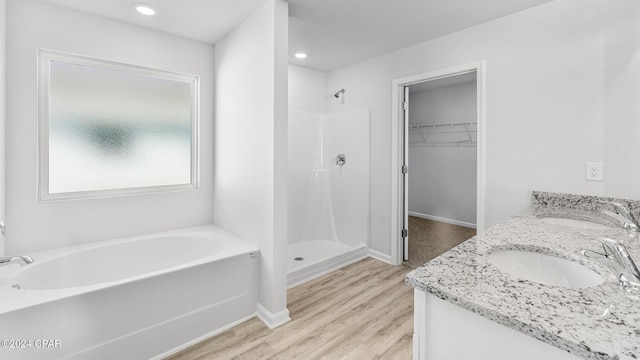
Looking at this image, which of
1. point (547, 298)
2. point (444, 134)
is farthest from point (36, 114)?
point (444, 134)

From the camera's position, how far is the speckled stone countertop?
0.63 m

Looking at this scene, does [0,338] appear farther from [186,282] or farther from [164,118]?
[164,118]

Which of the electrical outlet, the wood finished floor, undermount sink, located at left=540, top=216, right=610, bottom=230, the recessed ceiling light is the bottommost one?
the wood finished floor

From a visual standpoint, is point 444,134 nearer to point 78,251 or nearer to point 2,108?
point 78,251

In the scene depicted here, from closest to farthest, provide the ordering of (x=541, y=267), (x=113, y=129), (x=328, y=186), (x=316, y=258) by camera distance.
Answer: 1. (x=541, y=267)
2. (x=113, y=129)
3. (x=316, y=258)
4. (x=328, y=186)

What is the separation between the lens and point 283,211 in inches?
88.4

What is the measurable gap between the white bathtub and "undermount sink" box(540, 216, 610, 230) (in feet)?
6.80

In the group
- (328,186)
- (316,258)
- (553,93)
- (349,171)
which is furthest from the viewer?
(328,186)

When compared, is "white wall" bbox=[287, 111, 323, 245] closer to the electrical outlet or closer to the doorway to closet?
the doorway to closet

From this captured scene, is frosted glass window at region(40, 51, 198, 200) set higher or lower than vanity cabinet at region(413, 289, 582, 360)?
higher

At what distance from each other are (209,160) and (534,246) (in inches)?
114

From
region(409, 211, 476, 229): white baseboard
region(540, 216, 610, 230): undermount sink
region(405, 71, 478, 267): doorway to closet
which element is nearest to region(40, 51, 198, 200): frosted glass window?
region(540, 216, 610, 230): undermount sink

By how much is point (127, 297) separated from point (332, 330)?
1.38 metres

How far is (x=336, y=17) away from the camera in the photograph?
2.43 metres
